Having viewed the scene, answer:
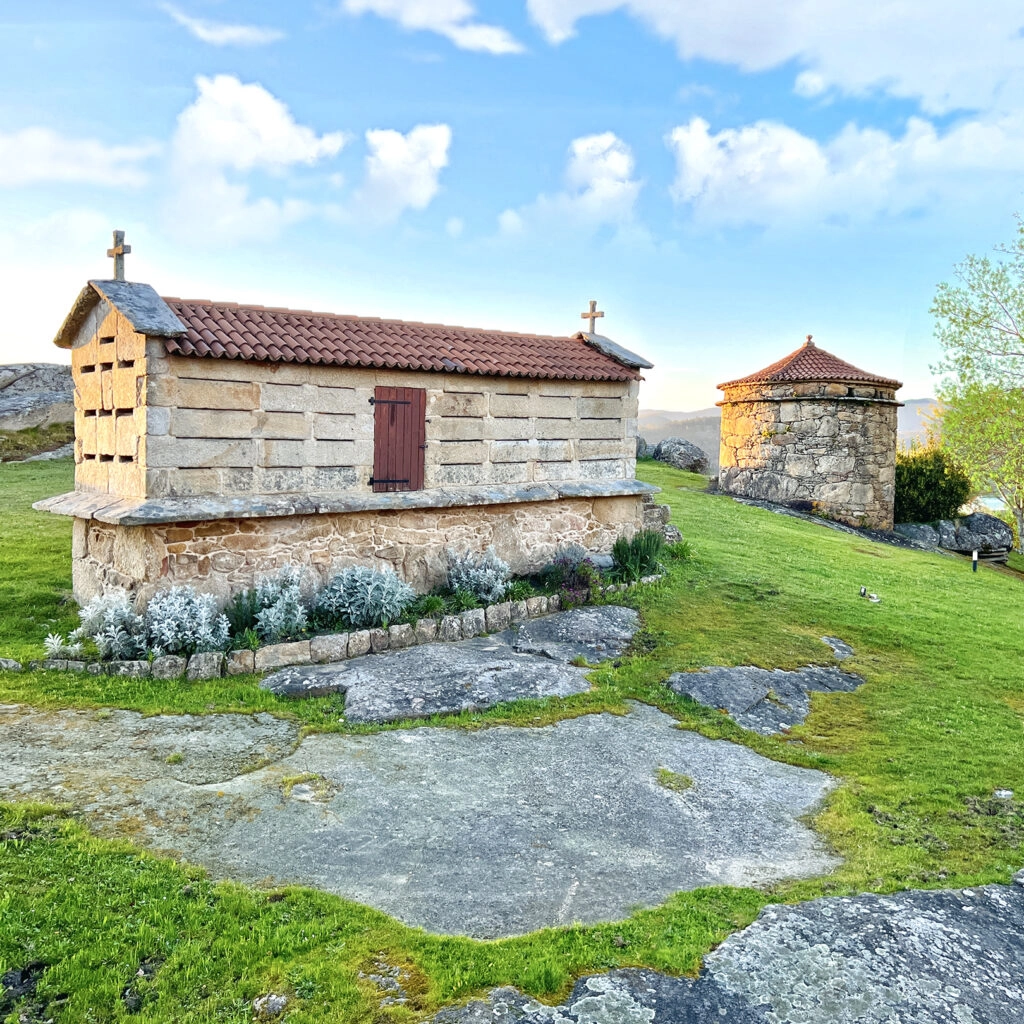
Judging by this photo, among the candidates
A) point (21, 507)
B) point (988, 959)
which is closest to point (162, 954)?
point (988, 959)

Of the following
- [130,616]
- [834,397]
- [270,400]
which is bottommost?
[130,616]

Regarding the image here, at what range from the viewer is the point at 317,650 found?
1072 cm

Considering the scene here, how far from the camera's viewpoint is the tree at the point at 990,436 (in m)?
25.9

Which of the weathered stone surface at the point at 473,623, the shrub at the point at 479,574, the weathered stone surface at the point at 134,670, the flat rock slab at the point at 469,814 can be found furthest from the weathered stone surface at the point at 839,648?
the weathered stone surface at the point at 134,670

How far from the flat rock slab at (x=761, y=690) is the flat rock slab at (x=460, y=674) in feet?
4.53

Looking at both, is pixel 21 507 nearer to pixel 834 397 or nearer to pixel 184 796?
pixel 184 796

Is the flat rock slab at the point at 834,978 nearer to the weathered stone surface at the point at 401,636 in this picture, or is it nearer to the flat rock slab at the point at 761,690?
A: the flat rock slab at the point at 761,690

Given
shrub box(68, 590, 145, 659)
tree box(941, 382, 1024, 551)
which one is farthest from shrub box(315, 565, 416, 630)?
tree box(941, 382, 1024, 551)

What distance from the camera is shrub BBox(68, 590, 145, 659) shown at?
10.2 m

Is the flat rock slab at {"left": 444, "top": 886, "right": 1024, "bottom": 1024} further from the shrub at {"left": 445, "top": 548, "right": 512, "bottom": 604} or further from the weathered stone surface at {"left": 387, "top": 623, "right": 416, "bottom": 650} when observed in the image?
the shrub at {"left": 445, "top": 548, "right": 512, "bottom": 604}

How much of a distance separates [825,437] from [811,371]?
2.13 metres

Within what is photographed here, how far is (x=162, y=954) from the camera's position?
4.89m

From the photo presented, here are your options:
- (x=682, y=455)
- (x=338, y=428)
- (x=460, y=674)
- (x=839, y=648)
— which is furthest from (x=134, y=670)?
(x=682, y=455)

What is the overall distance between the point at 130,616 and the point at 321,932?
21.6 ft
